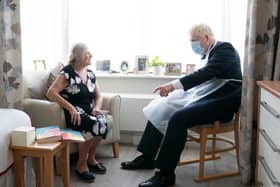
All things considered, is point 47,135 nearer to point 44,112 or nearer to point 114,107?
point 44,112

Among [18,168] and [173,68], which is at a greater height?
[173,68]

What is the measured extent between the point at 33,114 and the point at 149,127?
0.95 m

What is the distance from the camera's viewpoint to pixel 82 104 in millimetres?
3131

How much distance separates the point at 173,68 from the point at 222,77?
38.2 inches

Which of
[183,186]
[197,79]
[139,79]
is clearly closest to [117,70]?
[139,79]

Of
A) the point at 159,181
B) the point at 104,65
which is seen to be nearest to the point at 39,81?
the point at 104,65

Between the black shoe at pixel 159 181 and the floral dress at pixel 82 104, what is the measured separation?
0.55 meters

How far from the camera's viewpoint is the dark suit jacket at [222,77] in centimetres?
296

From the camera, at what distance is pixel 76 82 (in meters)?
3.05

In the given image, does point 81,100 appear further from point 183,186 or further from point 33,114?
point 183,186

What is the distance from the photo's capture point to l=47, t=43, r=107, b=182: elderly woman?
3.00 metres

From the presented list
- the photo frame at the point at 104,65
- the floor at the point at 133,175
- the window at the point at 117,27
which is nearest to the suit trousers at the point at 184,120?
the floor at the point at 133,175

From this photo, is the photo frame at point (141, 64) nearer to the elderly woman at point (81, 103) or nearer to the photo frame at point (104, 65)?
the photo frame at point (104, 65)

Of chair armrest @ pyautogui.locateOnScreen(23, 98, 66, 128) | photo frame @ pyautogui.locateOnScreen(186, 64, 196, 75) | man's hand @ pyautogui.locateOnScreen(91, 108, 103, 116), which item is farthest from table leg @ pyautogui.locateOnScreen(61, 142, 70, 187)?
photo frame @ pyautogui.locateOnScreen(186, 64, 196, 75)
